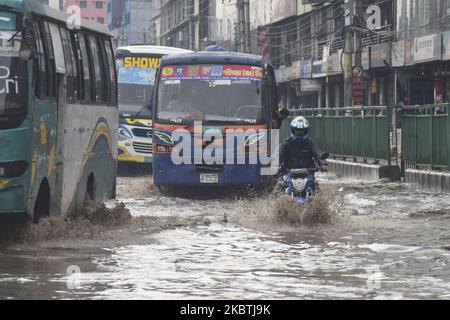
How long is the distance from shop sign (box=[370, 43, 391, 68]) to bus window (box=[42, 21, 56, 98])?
33.6m

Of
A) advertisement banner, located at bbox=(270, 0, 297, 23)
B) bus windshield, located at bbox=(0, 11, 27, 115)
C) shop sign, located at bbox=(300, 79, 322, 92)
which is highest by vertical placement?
advertisement banner, located at bbox=(270, 0, 297, 23)

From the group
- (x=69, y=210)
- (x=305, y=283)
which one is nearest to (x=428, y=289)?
(x=305, y=283)

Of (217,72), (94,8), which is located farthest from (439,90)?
(94,8)

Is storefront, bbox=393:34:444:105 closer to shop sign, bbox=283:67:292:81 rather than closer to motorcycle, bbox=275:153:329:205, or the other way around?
shop sign, bbox=283:67:292:81

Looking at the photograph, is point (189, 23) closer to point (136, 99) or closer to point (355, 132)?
point (136, 99)

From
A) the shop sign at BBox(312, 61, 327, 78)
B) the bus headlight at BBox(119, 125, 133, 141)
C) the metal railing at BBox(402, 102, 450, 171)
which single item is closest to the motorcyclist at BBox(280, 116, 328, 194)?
the metal railing at BBox(402, 102, 450, 171)

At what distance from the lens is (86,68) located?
641 inches

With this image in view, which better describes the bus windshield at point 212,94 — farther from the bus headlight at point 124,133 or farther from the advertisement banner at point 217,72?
the bus headlight at point 124,133

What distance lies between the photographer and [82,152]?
53.0 ft

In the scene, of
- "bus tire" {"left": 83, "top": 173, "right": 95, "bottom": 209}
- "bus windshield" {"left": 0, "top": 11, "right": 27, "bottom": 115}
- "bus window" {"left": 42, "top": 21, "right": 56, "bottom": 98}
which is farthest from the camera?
"bus tire" {"left": 83, "top": 173, "right": 95, "bottom": 209}

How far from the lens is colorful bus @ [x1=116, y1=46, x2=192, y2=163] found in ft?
96.7

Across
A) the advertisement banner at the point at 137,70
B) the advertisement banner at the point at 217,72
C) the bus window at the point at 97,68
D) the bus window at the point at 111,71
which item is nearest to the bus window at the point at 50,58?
the bus window at the point at 97,68

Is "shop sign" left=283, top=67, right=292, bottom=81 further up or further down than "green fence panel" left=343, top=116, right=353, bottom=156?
further up

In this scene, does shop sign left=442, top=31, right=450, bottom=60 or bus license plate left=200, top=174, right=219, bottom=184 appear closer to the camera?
bus license plate left=200, top=174, right=219, bottom=184
